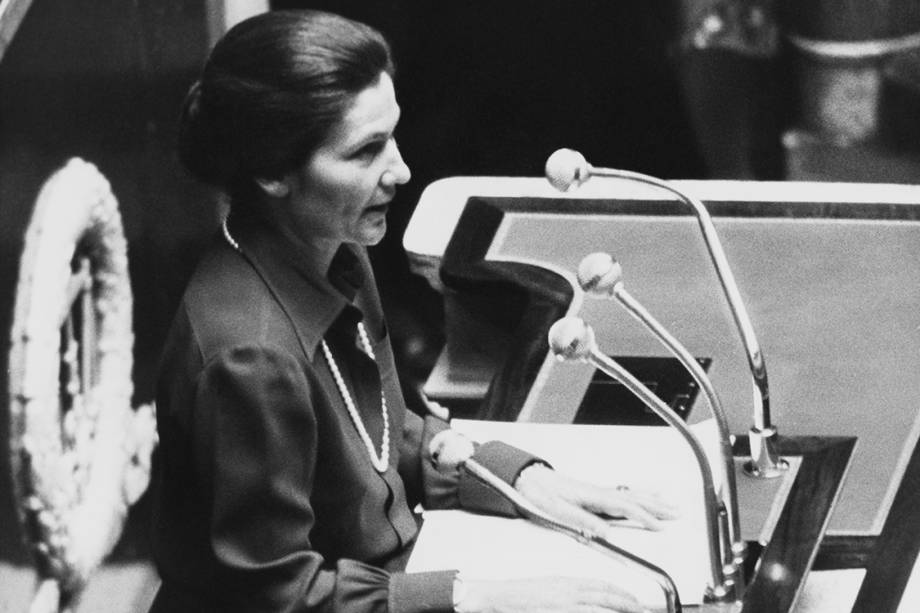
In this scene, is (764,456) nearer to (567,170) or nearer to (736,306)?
(736,306)

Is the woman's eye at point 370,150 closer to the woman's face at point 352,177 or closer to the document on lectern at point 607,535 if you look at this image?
the woman's face at point 352,177

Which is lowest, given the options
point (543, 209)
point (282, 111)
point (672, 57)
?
point (672, 57)

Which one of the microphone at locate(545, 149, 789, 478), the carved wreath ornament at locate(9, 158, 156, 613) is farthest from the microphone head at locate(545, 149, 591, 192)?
the carved wreath ornament at locate(9, 158, 156, 613)

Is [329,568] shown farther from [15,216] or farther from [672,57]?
[672,57]

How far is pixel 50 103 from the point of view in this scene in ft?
9.64

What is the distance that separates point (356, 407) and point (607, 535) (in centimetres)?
33

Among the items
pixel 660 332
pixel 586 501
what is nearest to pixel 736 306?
pixel 660 332

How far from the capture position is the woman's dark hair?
2.08 m

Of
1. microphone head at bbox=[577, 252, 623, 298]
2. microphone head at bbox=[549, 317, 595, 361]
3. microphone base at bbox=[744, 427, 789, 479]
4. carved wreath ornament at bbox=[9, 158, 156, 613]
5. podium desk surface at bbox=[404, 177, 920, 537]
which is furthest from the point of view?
carved wreath ornament at bbox=[9, 158, 156, 613]

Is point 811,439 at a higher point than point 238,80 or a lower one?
lower

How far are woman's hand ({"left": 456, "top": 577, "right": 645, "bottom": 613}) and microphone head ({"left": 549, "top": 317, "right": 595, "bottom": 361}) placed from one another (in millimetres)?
248

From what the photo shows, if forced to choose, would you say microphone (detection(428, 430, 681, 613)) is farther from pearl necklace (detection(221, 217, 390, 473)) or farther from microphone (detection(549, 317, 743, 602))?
pearl necklace (detection(221, 217, 390, 473))

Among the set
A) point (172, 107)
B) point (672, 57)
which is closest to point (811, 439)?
point (172, 107)

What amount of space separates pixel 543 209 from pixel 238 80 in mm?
967
